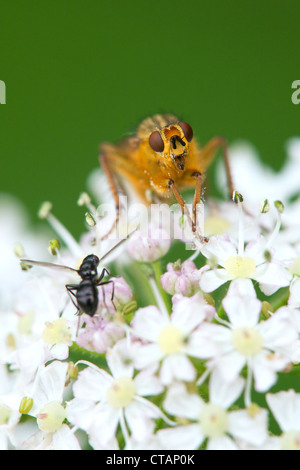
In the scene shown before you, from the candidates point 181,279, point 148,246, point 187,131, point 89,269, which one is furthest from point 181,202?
Answer: point 89,269

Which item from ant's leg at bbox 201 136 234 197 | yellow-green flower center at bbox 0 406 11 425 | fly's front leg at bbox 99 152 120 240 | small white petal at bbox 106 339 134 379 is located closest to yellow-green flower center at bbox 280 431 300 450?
small white petal at bbox 106 339 134 379

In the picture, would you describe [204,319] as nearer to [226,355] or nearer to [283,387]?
[226,355]

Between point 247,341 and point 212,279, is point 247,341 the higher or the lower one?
the lower one

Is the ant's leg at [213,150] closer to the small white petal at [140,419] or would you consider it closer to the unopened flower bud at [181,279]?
the unopened flower bud at [181,279]

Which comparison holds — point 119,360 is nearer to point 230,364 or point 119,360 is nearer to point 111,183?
point 230,364
